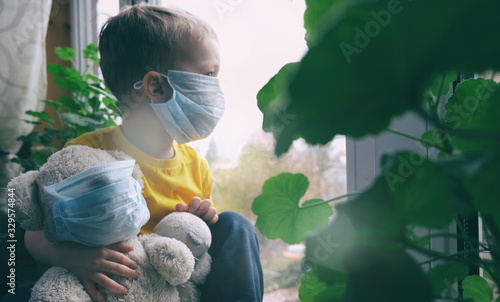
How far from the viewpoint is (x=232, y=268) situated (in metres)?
0.75

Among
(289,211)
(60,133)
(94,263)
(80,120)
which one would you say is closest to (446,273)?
(289,211)

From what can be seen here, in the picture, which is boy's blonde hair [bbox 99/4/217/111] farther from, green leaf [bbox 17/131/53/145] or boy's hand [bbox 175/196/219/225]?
green leaf [bbox 17/131/53/145]

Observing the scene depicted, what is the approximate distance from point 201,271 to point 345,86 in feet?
2.29

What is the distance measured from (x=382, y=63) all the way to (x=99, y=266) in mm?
640

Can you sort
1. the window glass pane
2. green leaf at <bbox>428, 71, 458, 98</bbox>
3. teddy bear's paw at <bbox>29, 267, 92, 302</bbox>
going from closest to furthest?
1. green leaf at <bbox>428, 71, 458, 98</bbox>
2. teddy bear's paw at <bbox>29, 267, 92, 302</bbox>
3. the window glass pane

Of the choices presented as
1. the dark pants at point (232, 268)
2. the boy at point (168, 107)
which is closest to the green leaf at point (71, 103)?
the boy at point (168, 107)

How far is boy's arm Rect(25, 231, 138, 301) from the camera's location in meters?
0.63

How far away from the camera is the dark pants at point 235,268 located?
0.73m

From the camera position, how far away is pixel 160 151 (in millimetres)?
946

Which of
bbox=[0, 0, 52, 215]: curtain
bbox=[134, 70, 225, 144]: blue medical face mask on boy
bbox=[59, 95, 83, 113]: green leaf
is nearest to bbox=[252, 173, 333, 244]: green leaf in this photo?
bbox=[134, 70, 225, 144]: blue medical face mask on boy

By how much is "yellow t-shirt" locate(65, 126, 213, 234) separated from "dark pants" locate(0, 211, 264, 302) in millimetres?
140

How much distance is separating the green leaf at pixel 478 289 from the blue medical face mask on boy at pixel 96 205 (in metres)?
0.52

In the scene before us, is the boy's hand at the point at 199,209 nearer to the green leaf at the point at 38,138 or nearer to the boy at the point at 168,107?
the boy at the point at 168,107

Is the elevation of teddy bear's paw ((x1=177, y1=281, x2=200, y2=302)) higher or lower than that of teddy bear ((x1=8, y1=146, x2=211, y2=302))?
lower
